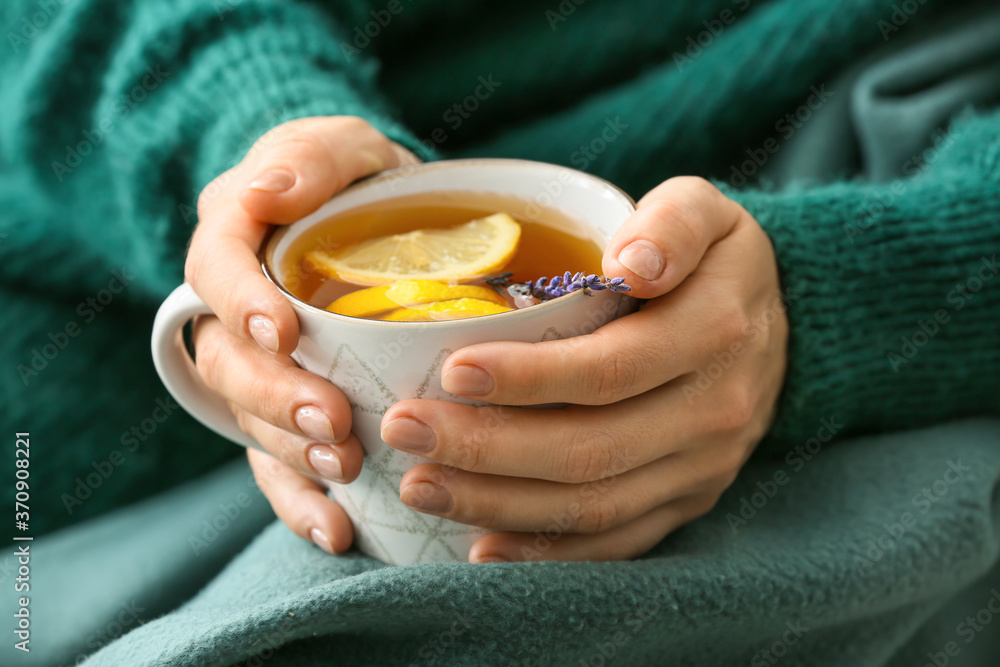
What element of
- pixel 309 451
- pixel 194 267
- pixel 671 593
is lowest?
pixel 671 593

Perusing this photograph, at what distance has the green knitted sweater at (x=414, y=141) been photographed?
0.66 meters

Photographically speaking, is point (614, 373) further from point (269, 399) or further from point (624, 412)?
point (269, 399)

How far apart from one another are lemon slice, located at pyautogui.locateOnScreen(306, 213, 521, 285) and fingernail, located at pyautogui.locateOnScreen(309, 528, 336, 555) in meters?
0.18

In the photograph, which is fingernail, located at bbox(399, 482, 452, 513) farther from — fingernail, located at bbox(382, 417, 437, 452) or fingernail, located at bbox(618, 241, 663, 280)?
fingernail, located at bbox(618, 241, 663, 280)

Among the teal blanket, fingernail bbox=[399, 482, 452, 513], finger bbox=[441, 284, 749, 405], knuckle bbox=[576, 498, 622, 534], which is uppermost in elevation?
finger bbox=[441, 284, 749, 405]

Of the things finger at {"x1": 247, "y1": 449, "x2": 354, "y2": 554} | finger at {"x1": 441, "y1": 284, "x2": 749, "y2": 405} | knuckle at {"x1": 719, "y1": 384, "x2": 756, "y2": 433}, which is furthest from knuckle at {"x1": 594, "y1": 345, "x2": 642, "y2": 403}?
finger at {"x1": 247, "y1": 449, "x2": 354, "y2": 554}

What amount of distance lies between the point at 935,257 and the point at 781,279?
0.52 ft

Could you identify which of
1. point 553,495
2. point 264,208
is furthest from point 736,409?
point 264,208

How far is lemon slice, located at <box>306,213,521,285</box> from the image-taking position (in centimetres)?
51

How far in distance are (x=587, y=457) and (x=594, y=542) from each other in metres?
0.08

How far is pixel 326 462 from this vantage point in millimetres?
440

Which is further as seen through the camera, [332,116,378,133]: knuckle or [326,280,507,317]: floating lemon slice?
[332,116,378,133]: knuckle

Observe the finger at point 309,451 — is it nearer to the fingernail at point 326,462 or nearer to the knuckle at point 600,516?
the fingernail at point 326,462

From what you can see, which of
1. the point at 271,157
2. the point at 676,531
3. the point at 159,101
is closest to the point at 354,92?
the point at 159,101
